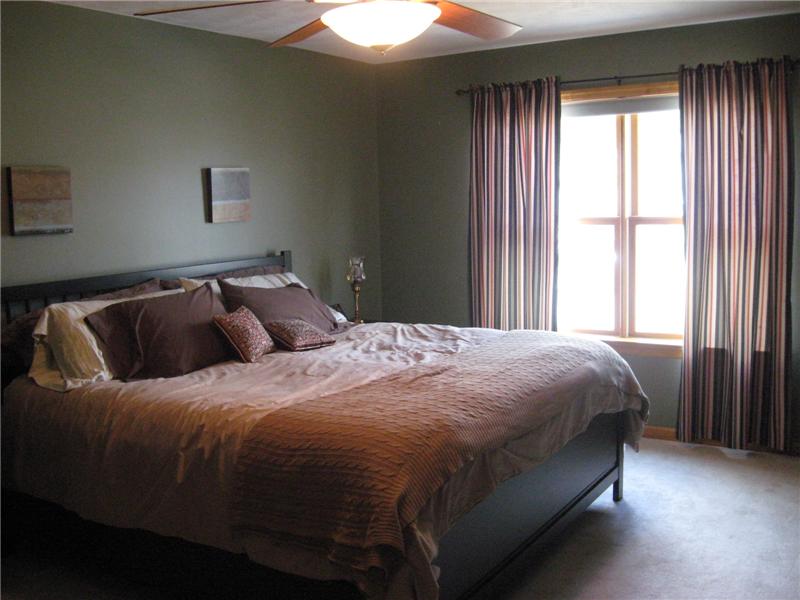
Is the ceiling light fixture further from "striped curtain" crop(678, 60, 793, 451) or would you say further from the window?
the window

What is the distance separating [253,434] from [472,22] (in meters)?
1.72

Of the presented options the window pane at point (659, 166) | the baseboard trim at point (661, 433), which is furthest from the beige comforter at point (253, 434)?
the window pane at point (659, 166)

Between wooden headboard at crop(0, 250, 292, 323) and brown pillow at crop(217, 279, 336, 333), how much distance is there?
265 millimetres

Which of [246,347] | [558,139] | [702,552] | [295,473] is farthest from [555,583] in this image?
[558,139]

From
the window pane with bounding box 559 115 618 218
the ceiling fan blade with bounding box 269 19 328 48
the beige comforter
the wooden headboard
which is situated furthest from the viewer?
the window pane with bounding box 559 115 618 218

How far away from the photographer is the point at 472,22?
3.28m

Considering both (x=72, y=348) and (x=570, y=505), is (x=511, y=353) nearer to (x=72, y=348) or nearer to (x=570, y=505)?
(x=570, y=505)

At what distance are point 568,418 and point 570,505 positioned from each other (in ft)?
1.56

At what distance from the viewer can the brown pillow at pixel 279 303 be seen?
168 inches

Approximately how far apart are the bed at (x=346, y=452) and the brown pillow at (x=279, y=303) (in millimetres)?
306

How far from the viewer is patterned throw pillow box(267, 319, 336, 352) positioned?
413 centimetres

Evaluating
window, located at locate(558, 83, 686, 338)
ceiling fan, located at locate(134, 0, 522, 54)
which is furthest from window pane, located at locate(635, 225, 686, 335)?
ceiling fan, located at locate(134, 0, 522, 54)

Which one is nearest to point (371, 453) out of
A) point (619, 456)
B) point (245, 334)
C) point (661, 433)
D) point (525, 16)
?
point (245, 334)

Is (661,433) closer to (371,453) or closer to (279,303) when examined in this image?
(279,303)
